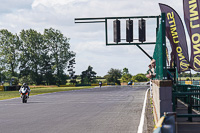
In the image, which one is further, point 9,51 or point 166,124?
point 9,51

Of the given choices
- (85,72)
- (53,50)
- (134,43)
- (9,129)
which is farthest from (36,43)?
(9,129)

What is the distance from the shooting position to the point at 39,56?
101000mm

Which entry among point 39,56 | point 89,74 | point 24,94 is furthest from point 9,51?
point 24,94

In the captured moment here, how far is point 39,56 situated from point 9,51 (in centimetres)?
1003

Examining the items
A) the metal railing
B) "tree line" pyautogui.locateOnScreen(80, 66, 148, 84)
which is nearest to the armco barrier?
the metal railing

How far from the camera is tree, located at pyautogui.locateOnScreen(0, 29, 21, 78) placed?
92312mm

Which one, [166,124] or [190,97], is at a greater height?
[190,97]

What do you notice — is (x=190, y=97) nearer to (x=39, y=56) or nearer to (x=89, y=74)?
(x=39, y=56)

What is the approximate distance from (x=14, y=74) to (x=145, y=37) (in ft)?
255

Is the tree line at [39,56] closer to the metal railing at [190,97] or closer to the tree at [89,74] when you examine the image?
the tree at [89,74]

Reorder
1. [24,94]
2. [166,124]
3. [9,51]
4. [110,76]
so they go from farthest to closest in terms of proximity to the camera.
A: [110,76], [9,51], [24,94], [166,124]

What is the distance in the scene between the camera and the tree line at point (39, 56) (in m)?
96.6

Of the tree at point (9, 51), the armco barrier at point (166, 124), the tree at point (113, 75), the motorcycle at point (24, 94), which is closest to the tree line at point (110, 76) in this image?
the tree at point (113, 75)

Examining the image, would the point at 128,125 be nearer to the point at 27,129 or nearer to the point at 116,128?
the point at 116,128
